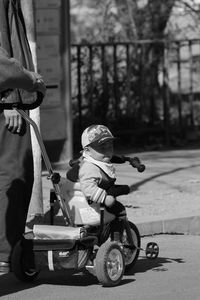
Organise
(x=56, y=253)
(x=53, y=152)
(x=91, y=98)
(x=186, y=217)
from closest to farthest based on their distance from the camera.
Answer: (x=56, y=253)
(x=186, y=217)
(x=53, y=152)
(x=91, y=98)

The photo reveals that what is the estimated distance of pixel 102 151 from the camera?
6.68 meters

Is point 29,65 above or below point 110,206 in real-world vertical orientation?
above

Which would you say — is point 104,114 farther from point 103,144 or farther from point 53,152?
point 103,144

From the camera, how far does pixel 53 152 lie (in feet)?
39.1

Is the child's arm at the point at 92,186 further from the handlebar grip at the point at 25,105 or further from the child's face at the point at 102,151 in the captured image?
the handlebar grip at the point at 25,105

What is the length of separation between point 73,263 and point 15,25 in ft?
5.33

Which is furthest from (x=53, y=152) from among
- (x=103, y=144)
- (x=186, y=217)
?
(x=103, y=144)

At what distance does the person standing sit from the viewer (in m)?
6.42

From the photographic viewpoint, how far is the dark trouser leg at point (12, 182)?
643 centimetres

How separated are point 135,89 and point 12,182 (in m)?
8.23

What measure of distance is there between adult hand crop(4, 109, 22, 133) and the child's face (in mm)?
702

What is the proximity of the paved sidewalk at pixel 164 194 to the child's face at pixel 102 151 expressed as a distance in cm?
177

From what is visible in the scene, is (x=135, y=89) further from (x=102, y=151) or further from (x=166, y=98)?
(x=102, y=151)

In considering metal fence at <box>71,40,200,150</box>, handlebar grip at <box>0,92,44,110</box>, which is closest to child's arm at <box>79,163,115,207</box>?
handlebar grip at <box>0,92,44,110</box>
